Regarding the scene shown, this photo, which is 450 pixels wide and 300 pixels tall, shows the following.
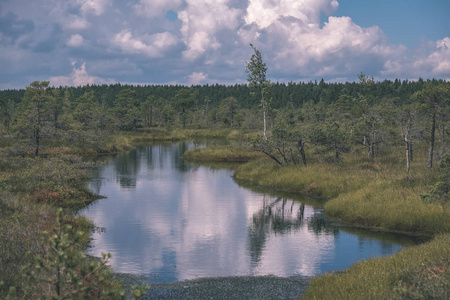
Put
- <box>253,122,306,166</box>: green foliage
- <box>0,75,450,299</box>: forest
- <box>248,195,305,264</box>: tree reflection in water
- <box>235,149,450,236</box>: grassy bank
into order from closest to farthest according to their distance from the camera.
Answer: <box>0,75,450,299</box>: forest, <box>248,195,305,264</box>: tree reflection in water, <box>235,149,450,236</box>: grassy bank, <box>253,122,306,166</box>: green foliage

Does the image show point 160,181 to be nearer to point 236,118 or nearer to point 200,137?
point 200,137

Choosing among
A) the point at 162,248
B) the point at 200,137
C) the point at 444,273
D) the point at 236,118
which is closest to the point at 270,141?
the point at 162,248

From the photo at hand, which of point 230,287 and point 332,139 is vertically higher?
point 332,139

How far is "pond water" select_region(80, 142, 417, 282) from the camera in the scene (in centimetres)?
2072

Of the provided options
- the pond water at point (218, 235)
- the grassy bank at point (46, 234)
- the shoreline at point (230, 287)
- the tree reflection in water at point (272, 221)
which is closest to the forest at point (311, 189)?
A: the grassy bank at point (46, 234)

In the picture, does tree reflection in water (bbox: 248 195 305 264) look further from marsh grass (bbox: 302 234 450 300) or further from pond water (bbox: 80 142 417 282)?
marsh grass (bbox: 302 234 450 300)

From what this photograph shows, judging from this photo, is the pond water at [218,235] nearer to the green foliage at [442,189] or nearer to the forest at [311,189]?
the forest at [311,189]

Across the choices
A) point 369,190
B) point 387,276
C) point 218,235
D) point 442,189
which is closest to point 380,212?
point 369,190

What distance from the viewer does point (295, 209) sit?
3366cm

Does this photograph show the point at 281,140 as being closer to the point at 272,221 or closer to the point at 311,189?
the point at 311,189

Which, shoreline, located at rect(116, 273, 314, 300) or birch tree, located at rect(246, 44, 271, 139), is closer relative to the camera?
shoreline, located at rect(116, 273, 314, 300)

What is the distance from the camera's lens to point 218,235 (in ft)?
86.3

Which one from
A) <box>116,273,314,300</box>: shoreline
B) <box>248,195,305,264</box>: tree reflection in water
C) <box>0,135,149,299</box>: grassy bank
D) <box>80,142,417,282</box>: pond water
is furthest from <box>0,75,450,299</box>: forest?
<box>248,195,305,264</box>: tree reflection in water

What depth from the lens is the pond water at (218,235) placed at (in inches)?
816
